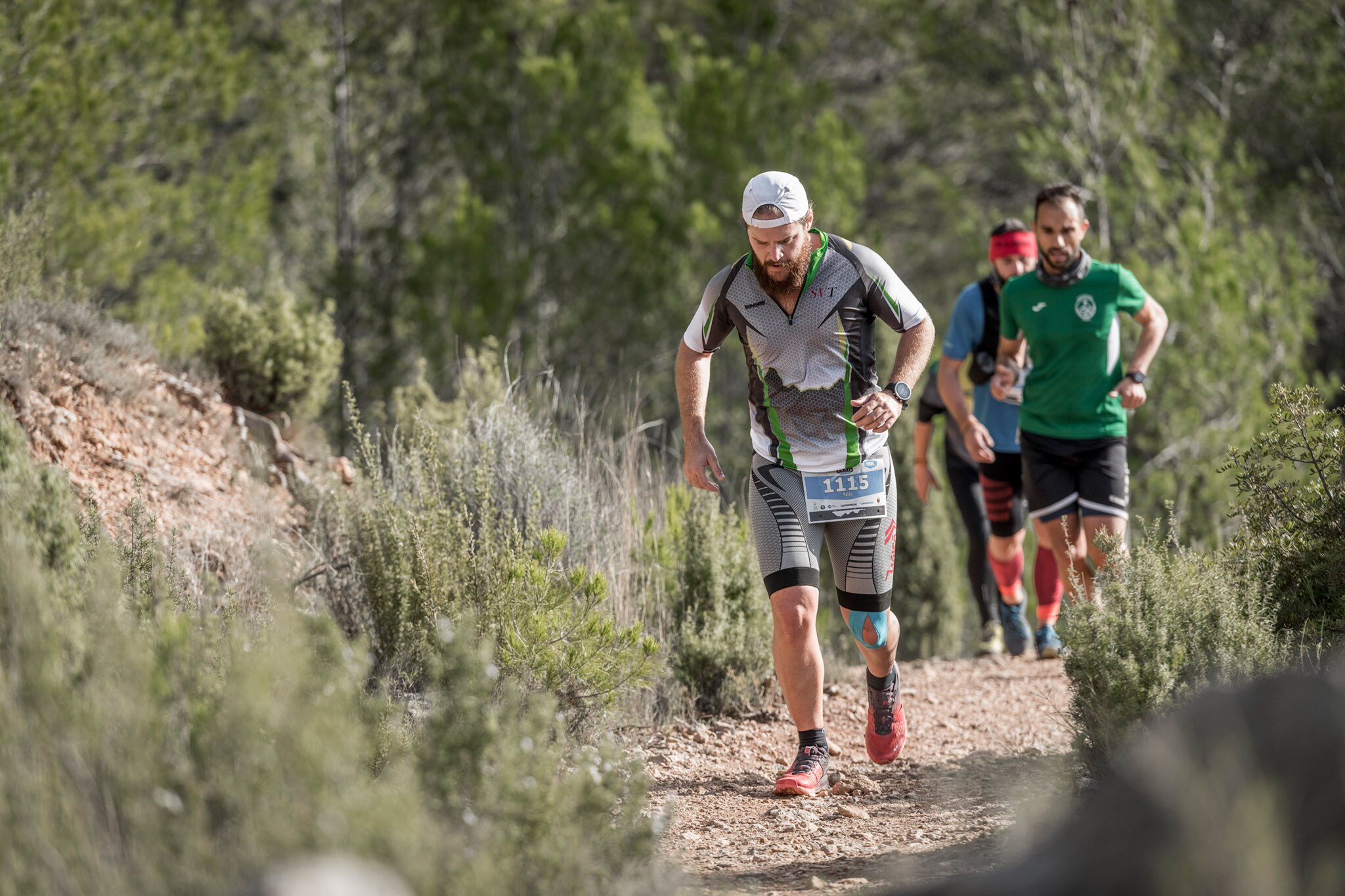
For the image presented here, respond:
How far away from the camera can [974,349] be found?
621cm

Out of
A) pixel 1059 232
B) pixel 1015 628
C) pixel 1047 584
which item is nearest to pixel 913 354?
pixel 1059 232

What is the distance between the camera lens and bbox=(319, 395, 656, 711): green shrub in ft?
13.9

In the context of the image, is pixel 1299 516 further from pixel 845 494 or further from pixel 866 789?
pixel 866 789

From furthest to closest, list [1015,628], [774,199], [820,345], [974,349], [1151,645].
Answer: [1015,628], [974,349], [820,345], [774,199], [1151,645]

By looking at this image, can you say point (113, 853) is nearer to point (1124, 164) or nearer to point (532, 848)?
point (532, 848)

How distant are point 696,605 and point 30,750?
3.36 m

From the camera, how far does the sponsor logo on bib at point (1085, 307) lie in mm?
5348

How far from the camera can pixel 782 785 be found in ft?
13.7

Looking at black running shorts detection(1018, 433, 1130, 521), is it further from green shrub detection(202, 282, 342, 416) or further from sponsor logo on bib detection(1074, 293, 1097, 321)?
green shrub detection(202, 282, 342, 416)

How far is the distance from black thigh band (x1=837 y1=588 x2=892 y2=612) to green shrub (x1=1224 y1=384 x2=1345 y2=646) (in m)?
1.25

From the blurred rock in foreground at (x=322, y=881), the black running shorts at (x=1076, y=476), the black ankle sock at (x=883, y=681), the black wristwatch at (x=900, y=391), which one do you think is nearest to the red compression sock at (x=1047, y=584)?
the black running shorts at (x=1076, y=476)

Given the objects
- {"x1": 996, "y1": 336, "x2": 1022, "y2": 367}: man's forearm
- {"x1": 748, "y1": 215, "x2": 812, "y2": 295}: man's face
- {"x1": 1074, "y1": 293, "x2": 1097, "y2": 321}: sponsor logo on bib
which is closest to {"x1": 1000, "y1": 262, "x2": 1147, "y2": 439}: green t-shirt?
{"x1": 1074, "y1": 293, "x2": 1097, "y2": 321}: sponsor logo on bib

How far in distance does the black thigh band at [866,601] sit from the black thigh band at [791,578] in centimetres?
20

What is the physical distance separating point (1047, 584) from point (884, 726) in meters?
2.12
